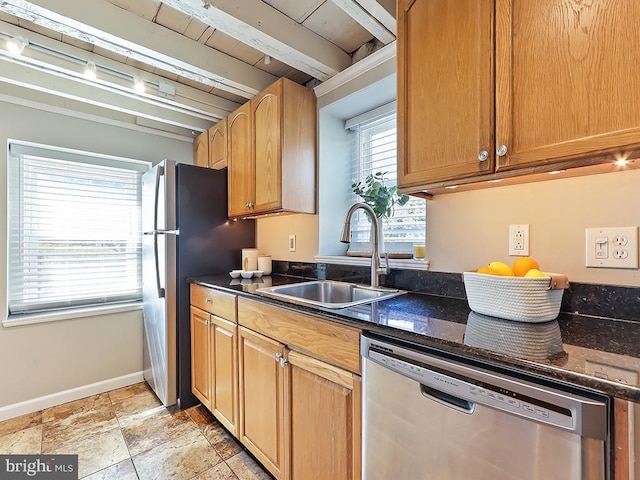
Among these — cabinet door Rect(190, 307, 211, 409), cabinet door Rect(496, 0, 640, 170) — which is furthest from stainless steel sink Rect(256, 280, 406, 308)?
cabinet door Rect(496, 0, 640, 170)

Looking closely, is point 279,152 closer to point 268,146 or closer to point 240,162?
point 268,146

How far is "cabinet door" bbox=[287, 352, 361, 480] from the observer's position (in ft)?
3.59

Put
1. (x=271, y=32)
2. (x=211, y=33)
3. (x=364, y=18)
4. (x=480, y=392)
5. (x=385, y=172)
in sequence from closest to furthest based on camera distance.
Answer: (x=480, y=392), (x=364, y=18), (x=271, y=32), (x=211, y=33), (x=385, y=172)

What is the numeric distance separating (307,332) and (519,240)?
927 mm

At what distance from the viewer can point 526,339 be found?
83 cm

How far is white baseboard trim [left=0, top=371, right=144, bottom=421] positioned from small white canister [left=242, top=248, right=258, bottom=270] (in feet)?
4.53

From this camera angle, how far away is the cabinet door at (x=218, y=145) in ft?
8.25

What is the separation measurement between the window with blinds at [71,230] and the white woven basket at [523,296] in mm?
2715

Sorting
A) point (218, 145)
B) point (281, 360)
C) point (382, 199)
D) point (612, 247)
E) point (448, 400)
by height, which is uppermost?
point (218, 145)

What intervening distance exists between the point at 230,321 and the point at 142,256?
1.40 metres

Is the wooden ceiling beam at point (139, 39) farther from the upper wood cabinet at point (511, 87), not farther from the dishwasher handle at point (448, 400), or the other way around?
the dishwasher handle at point (448, 400)

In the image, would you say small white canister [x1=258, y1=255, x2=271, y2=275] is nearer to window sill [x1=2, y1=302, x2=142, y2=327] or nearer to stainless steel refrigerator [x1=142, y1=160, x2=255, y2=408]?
stainless steel refrigerator [x1=142, y1=160, x2=255, y2=408]

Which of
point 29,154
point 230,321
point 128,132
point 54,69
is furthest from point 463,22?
point 29,154

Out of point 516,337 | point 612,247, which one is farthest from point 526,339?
point 612,247
